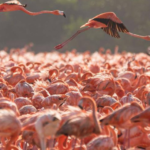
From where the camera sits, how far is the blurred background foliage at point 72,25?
26125mm

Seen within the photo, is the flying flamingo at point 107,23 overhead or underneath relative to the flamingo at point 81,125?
overhead

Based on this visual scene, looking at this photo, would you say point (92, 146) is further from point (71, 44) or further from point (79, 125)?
point (71, 44)

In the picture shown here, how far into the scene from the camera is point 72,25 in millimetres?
25844

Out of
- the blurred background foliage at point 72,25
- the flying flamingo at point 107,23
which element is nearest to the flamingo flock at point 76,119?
the flying flamingo at point 107,23

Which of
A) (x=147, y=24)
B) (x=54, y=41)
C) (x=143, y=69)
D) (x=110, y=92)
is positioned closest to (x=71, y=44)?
(x=54, y=41)

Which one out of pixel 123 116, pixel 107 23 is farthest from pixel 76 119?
pixel 107 23

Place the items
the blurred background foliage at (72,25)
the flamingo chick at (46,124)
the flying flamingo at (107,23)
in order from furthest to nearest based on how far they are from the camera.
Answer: the blurred background foliage at (72,25)
the flying flamingo at (107,23)
the flamingo chick at (46,124)

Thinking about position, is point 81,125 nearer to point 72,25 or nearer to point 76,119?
point 76,119

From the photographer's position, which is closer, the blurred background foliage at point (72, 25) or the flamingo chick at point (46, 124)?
the flamingo chick at point (46, 124)

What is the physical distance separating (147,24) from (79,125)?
917 inches

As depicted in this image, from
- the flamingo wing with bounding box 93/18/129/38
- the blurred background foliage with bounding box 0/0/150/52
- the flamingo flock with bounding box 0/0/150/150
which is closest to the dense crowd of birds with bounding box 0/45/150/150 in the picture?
the flamingo flock with bounding box 0/0/150/150

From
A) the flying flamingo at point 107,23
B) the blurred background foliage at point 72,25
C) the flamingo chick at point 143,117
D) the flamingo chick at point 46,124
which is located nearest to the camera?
the flamingo chick at point 46,124

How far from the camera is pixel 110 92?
4.02 metres

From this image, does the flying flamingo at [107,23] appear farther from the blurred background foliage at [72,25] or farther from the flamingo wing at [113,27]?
the blurred background foliage at [72,25]
